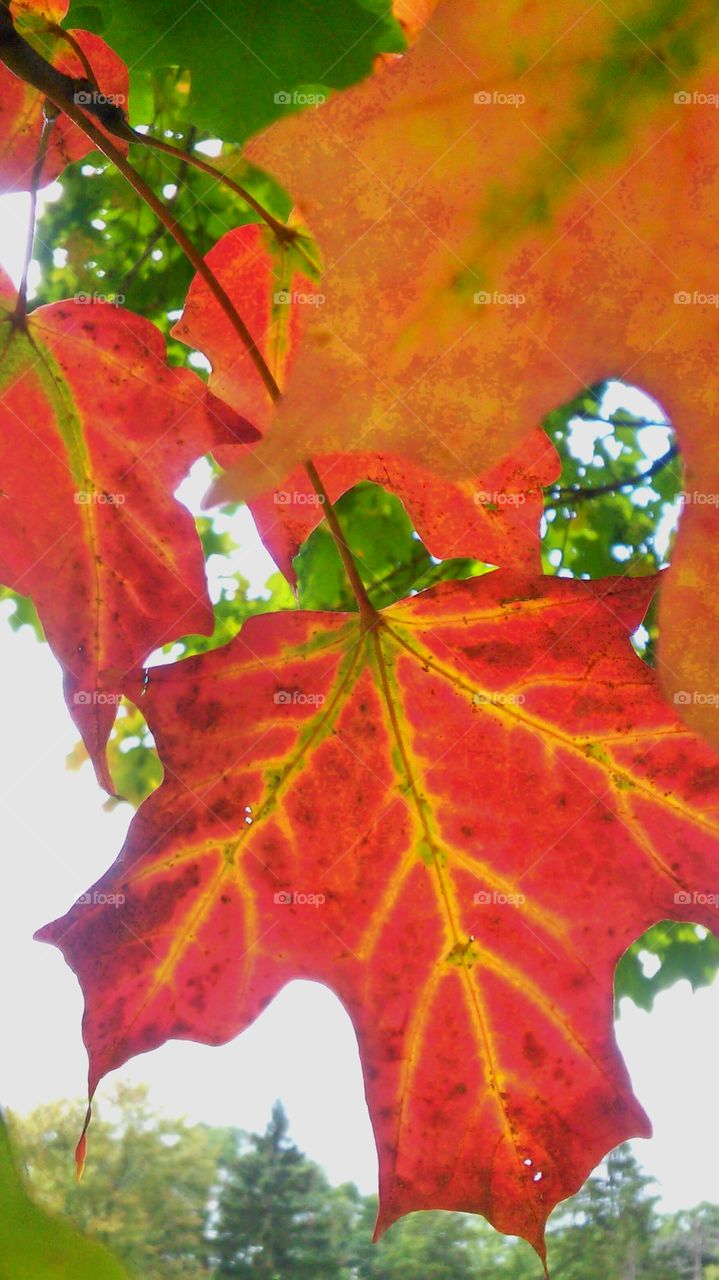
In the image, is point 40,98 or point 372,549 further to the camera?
point 372,549

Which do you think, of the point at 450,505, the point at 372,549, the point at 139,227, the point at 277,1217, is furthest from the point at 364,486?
the point at 277,1217

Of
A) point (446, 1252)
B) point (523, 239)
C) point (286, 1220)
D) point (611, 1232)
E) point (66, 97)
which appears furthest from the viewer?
point (286, 1220)

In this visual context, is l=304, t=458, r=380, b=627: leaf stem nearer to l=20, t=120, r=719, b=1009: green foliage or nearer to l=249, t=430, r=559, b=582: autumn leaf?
l=249, t=430, r=559, b=582: autumn leaf

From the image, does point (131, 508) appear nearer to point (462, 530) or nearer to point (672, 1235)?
point (462, 530)

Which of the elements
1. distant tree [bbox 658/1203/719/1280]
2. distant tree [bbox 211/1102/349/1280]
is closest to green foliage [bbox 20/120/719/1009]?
distant tree [bbox 658/1203/719/1280]

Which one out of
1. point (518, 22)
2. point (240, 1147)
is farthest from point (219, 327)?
point (240, 1147)

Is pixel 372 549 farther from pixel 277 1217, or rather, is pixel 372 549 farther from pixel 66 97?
pixel 277 1217

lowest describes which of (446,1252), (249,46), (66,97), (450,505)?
(446,1252)
